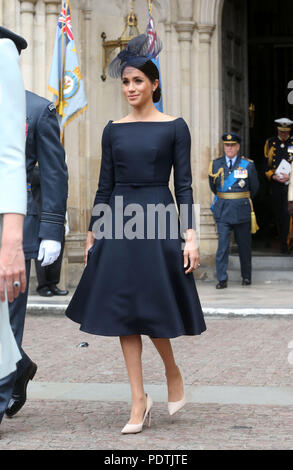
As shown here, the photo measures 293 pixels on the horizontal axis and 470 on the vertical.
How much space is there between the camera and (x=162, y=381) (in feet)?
20.5

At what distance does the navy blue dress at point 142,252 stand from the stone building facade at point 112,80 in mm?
7969

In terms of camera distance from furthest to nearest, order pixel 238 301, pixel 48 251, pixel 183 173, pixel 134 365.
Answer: pixel 238 301, pixel 183 173, pixel 134 365, pixel 48 251

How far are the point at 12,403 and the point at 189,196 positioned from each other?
1417 mm

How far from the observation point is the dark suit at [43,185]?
15.3 feet

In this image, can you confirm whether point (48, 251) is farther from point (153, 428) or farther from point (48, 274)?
point (48, 274)

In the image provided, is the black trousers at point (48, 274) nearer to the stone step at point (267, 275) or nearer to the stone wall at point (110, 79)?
the stone wall at point (110, 79)

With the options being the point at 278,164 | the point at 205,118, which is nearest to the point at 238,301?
the point at 205,118

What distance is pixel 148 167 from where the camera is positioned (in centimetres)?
489

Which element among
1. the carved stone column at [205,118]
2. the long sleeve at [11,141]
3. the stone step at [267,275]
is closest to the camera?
the long sleeve at [11,141]

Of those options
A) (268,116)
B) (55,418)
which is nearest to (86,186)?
(268,116)

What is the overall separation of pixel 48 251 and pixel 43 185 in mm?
337

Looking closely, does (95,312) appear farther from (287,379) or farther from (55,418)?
(287,379)

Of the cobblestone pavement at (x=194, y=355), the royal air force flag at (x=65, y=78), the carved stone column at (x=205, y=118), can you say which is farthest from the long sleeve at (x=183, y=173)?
the carved stone column at (x=205, y=118)

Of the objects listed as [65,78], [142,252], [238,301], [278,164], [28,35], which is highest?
[28,35]
